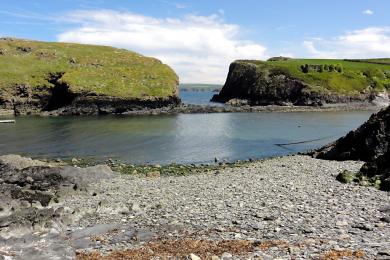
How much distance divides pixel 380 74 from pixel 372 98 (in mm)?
21404

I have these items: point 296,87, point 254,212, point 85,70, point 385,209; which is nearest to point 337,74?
point 296,87

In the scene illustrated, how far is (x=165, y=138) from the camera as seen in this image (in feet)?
240

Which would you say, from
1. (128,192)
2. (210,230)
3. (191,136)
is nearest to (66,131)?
(191,136)

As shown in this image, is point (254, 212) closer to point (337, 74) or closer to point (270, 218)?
point (270, 218)

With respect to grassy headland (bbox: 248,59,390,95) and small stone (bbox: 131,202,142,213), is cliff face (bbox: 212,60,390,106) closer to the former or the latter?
grassy headland (bbox: 248,59,390,95)

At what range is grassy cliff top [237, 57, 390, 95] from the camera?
163000mm

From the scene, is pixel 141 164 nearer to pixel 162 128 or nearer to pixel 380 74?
pixel 162 128

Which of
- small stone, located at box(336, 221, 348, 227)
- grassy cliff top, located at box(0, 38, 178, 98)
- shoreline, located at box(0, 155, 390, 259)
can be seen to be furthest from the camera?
grassy cliff top, located at box(0, 38, 178, 98)

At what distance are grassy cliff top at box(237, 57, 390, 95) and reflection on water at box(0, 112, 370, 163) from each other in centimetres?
6026

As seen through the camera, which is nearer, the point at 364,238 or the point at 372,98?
the point at 364,238

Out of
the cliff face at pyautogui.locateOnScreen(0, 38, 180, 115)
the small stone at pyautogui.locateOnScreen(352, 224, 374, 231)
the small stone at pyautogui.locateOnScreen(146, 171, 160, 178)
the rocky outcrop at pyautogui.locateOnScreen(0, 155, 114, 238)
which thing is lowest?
the small stone at pyautogui.locateOnScreen(146, 171, 160, 178)

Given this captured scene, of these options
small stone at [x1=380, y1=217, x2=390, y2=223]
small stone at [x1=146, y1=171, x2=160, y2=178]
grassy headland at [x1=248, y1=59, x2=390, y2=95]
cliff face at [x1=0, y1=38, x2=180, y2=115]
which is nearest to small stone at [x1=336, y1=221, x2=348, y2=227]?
small stone at [x1=380, y1=217, x2=390, y2=223]

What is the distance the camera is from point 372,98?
162 m

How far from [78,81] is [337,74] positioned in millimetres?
98829
